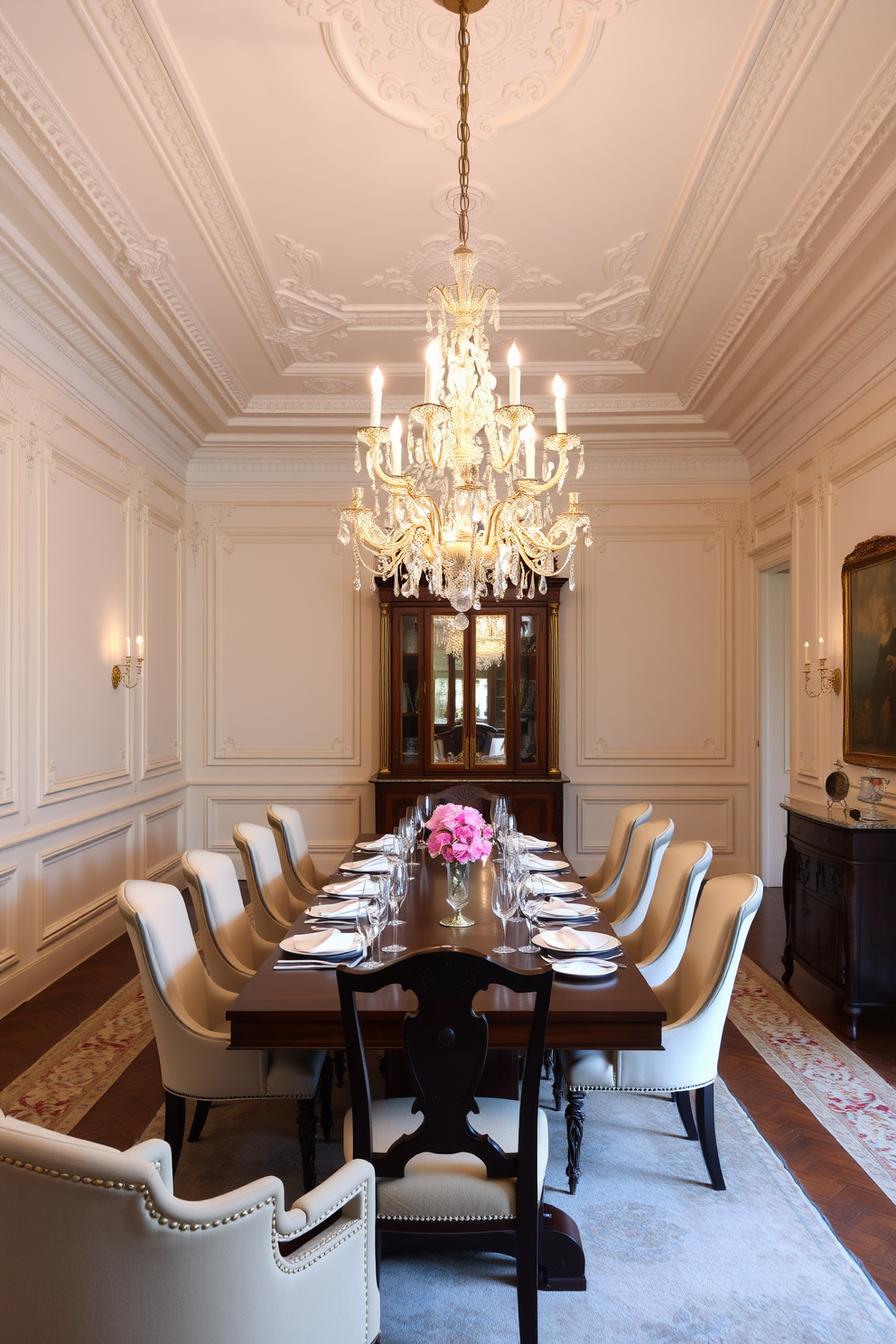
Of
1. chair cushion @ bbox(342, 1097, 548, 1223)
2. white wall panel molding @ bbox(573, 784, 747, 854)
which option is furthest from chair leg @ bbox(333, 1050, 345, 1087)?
white wall panel molding @ bbox(573, 784, 747, 854)

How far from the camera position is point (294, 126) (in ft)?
10.9

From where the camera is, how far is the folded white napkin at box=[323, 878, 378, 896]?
327cm

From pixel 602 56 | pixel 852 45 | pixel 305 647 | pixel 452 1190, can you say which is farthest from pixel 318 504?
pixel 452 1190

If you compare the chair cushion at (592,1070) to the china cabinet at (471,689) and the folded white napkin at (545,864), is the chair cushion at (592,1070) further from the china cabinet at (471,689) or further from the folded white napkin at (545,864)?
the china cabinet at (471,689)

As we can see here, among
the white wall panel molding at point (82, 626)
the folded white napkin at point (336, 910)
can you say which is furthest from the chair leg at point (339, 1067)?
the white wall panel molding at point (82, 626)

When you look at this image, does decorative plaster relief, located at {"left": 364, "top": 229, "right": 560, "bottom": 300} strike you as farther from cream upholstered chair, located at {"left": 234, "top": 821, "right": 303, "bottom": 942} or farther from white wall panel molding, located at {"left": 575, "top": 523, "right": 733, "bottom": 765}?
cream upholstered chair, located at {"left": 234, "top": 821, "right": 303, "bottom": 942}

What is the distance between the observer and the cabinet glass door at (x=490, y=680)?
21.3ft

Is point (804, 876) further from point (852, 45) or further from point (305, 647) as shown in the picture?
point (305, 647)

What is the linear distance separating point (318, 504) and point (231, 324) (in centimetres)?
221

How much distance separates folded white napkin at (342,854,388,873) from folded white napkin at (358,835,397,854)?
229mm

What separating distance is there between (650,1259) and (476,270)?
4225 millimetres

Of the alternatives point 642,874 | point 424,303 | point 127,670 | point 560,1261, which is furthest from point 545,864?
point 127,670

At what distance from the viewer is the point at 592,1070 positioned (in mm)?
2504

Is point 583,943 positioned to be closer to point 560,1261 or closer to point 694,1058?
point 694,1058
